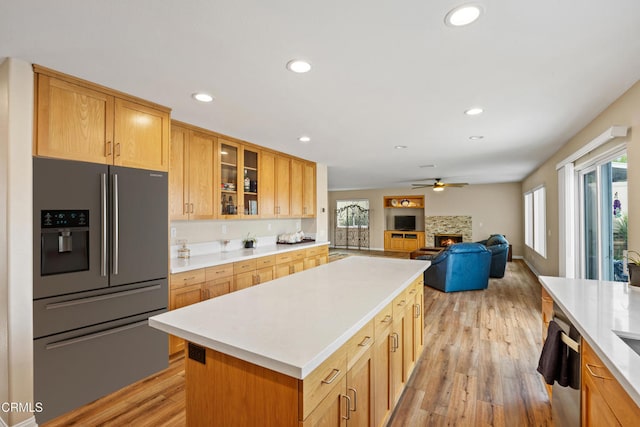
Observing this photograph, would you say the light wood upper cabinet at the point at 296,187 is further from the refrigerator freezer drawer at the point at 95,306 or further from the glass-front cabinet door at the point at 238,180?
the refrigerator freezer drawer at the point at 95,306

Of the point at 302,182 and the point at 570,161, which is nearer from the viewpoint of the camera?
the point at 570,161

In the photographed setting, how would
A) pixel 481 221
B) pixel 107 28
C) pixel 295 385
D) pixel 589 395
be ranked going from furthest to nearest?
pixel 481 221, pixel 107 28, pixel 589 395, pixel 295 385

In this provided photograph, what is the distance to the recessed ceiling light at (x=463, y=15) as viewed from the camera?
4.47ft

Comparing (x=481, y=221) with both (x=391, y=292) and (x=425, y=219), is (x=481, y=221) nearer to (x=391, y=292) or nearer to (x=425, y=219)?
(x=425, y=219)

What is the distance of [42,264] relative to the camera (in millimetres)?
1942

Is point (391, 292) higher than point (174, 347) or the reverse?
higher

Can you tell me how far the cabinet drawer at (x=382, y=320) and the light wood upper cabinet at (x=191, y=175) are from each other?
7.92ft

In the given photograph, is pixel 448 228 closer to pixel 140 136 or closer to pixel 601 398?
pixel 601 398

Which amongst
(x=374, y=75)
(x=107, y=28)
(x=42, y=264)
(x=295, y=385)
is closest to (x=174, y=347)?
(x=42, y=264)

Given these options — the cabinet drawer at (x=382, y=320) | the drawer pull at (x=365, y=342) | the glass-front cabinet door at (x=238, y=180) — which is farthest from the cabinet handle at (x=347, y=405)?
the glass-front cabinet door at (x=238, y=180)

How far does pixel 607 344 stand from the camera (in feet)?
3.74

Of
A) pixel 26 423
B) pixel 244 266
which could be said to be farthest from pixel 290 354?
pixel 244 266

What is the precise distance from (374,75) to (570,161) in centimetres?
338

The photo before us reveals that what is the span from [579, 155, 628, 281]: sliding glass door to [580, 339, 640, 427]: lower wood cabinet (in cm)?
205
